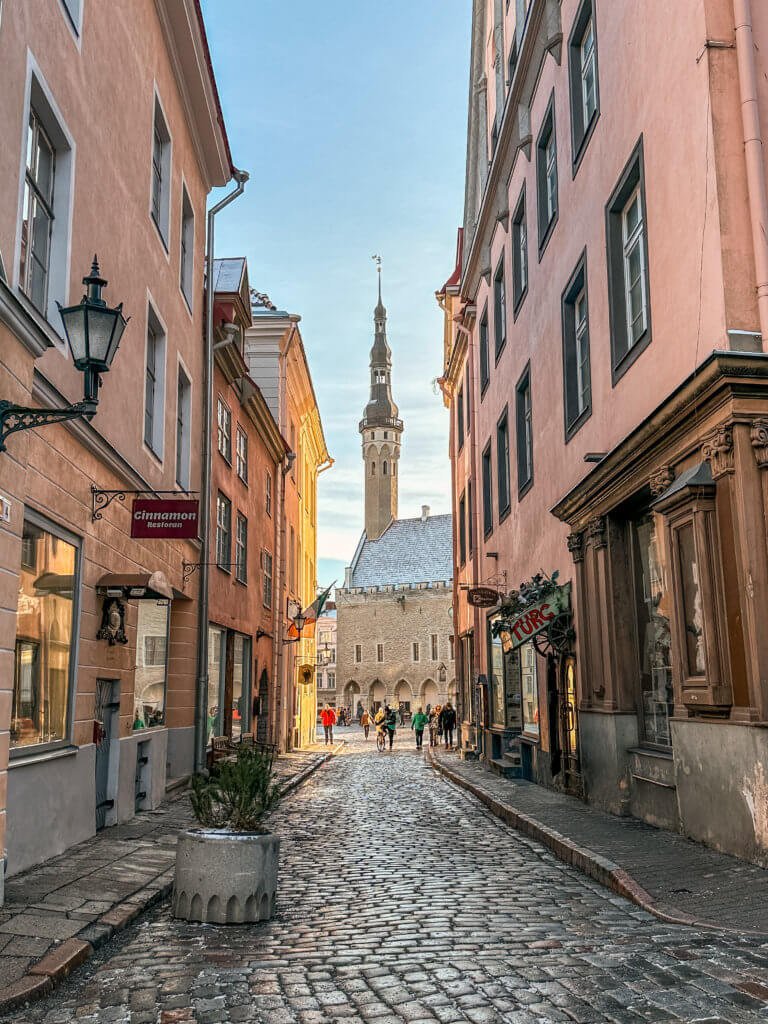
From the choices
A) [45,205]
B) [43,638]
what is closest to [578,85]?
[45,205]

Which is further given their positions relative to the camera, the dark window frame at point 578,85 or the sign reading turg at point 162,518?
the dark window frame at point 578,85

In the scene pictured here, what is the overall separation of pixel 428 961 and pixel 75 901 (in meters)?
2.71

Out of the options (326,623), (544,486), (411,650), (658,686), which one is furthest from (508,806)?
(326,623)

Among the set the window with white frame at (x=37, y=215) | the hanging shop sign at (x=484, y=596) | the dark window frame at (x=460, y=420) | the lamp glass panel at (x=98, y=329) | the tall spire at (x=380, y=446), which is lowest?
the hanging shop sign at (x=484, y=596)

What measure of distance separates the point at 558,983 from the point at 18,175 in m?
6.69

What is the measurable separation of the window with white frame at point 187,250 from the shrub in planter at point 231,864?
10.7m

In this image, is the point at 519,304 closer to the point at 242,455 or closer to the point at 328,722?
the point at 242,455

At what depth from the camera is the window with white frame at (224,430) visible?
62.5ft

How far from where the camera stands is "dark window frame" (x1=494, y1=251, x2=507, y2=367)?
20.1m

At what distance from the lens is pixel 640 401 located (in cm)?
1043

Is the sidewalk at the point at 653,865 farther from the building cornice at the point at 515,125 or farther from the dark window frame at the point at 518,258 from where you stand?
the building cornice at the point at 515,125

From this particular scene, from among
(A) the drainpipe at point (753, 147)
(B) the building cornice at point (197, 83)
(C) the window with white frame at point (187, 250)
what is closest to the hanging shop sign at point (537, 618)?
(A) the drainpipe at point (753, 147)

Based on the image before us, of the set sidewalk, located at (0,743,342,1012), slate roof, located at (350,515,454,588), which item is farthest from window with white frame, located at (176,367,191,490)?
slate roof, located at (350,515,454,588)

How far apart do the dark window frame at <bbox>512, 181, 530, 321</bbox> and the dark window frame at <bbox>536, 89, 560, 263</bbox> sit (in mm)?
1294
